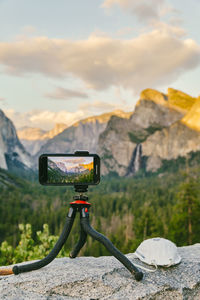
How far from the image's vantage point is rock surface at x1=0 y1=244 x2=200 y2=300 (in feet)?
10.7

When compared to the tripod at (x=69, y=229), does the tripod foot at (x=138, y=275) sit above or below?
below

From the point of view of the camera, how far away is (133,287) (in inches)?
133

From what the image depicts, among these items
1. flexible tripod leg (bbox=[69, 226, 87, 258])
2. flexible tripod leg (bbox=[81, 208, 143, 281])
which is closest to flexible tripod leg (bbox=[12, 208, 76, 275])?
flexible tripod leg (bbox=[81, 208, 143, 281])

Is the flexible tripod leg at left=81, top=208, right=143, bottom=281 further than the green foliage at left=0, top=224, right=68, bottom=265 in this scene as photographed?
No

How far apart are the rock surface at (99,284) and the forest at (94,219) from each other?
1103 mm

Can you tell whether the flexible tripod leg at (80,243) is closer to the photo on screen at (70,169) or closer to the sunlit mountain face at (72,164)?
the photo on screen at (70,169)

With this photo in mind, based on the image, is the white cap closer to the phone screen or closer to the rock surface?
the rock surface

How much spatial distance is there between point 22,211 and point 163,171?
12819 cm

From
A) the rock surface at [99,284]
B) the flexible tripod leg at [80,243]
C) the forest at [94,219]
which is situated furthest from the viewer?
the forest at [94,219]

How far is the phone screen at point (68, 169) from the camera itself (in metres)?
3.54

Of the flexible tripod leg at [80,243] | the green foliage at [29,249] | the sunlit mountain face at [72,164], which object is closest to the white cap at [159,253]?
the flexible tripod leg at [80,243]

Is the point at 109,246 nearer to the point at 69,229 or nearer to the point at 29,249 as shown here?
the point at 69,229

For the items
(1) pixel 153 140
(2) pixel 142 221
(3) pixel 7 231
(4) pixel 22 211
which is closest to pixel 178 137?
(1) pixel 153 140

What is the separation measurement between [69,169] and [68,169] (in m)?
0.01
